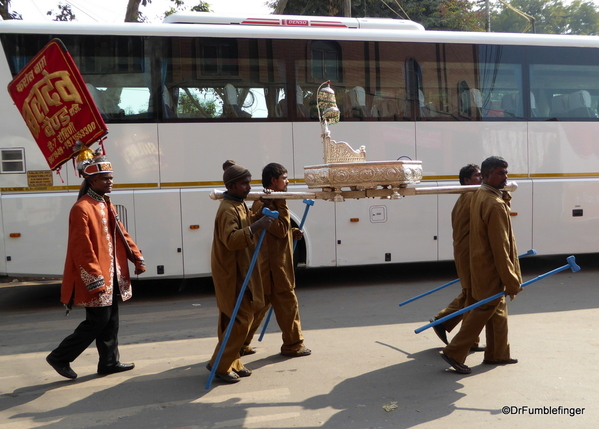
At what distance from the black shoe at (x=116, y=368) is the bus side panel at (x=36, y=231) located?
3351 mm

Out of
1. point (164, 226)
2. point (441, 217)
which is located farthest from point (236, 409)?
point (441, 217)

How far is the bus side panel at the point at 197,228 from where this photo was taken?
8086 mm

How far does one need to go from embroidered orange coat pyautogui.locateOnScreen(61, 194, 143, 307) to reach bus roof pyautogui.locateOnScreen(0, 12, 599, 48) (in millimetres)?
3892

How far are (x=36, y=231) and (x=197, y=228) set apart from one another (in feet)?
6.98

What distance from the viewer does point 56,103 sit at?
6066 mm

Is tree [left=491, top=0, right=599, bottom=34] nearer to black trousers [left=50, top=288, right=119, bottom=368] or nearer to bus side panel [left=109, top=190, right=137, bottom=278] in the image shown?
bus side panel [left=109, top=190, right=137, bottom=278]

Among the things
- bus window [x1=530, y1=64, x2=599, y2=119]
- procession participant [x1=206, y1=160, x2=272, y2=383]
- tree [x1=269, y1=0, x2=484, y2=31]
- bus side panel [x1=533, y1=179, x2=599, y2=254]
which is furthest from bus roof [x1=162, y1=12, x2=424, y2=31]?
A: tree [x1=269, y1=0, x2=484, y2=31]

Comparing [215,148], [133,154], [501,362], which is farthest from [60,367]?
[215,148]

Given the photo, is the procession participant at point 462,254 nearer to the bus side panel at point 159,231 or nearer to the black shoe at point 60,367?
the black shoe at point 60,367

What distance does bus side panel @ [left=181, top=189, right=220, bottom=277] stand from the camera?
8.09 metres

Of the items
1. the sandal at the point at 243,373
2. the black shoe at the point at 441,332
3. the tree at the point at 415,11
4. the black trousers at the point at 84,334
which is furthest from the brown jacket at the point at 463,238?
the tree at the point at 415,11

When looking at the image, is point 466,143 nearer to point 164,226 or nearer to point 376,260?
point 376,260

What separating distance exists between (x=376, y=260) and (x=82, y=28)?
5.27m

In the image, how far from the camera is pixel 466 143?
346 inches
